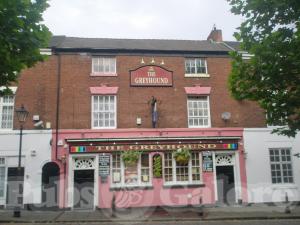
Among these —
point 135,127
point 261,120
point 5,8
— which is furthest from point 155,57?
point 5,8

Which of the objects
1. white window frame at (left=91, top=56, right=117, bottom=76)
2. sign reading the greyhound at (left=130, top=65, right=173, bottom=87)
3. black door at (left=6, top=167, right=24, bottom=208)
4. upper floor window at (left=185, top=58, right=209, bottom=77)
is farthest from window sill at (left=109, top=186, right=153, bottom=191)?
upper floor window at (left=185, top=58, right=209, bottom=77)

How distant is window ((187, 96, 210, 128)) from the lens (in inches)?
774

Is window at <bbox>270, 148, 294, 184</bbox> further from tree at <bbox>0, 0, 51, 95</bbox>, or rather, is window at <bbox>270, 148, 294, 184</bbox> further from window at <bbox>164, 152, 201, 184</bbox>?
tree at <bbox>0, 0, 51, 95</bbox>

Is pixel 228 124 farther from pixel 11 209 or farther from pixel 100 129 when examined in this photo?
pixel 11 209

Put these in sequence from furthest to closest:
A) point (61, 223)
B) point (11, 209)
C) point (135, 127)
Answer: point (135, 127), point (11, 209), point (61, 223)

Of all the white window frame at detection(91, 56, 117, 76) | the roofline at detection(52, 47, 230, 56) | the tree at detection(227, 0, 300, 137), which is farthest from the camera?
the white window frame at detection(91, 56, 117, 76)

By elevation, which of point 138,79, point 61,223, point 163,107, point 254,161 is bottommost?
point 61,223

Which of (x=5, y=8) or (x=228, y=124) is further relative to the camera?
(x=228, y=124)

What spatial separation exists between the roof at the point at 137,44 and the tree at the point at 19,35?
10.1 meters

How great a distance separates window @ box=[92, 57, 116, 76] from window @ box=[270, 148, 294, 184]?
10001 millimetres

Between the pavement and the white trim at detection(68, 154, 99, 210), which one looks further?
the white trim at detection(68, 154, 99, 210)

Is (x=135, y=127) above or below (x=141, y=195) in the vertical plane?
above

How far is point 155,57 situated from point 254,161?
792 centimetres

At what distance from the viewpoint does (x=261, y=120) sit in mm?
20062
